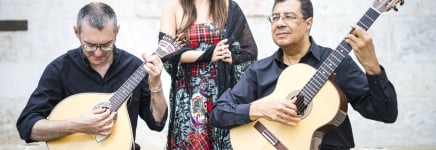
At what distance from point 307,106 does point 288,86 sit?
14 cm

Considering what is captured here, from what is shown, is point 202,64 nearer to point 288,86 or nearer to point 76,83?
point 76,83

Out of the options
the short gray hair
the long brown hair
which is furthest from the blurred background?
the short gray hair

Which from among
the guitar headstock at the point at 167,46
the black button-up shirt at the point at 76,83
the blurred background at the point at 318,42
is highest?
the guitar headstock at the point at 167,46

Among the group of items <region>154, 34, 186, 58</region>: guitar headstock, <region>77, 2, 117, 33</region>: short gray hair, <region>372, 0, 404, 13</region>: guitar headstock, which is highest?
<region>372, 0, 404, 13</region>: guitar headstock

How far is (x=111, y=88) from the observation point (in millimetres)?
3846

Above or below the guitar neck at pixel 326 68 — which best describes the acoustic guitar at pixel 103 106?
below

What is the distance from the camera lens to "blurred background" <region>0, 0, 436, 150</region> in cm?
599

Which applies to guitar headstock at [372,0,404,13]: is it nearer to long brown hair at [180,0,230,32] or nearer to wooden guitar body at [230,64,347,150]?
wooden guitar body at [230,64,347,150]

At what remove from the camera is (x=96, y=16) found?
3738 mm

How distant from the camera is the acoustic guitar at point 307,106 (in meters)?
3.27

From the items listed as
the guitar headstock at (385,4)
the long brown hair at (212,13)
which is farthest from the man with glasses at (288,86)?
the long brown hair at (212,13)

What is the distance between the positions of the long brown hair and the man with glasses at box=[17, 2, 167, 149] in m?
0.45

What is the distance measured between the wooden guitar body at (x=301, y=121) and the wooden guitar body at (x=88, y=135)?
530 mm

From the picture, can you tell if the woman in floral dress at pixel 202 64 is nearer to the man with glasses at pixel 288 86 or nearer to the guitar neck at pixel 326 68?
the man with glasses at pixel 288 86
